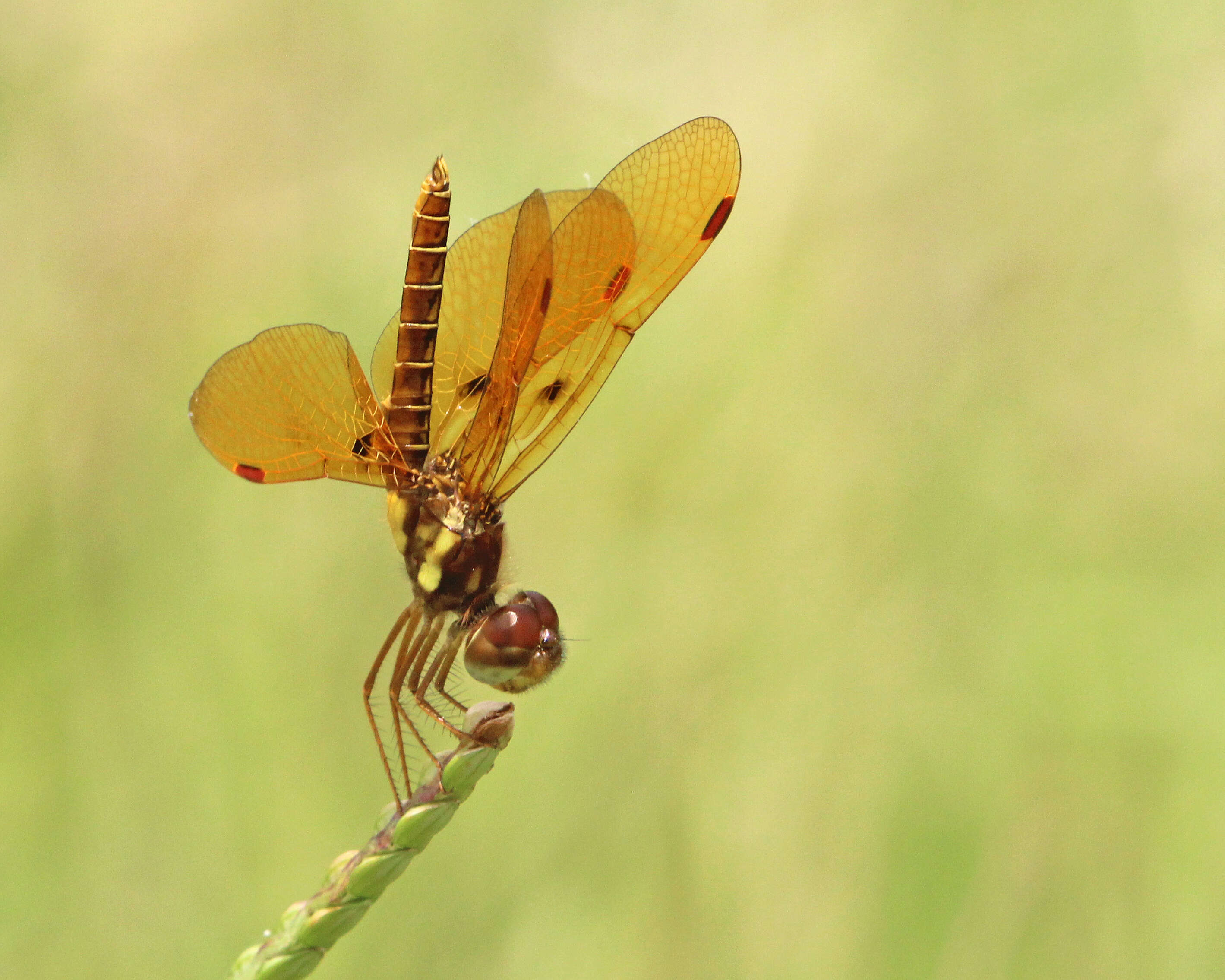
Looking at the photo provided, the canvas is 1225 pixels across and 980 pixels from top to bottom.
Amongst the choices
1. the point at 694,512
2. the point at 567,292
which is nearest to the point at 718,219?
the point at 567,292

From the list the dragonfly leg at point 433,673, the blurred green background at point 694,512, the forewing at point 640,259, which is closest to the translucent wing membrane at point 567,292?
the forewing at point 640,259

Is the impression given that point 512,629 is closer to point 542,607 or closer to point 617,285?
point 542,607

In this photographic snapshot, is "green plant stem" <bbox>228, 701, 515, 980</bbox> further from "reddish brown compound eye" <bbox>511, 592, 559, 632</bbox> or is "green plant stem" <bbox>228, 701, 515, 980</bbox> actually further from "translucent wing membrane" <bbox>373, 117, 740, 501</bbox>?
"translucent wing membrane" <bbox>373, 117, 740, 501</bbox>

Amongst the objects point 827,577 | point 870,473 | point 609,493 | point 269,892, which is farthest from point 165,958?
point 870,473

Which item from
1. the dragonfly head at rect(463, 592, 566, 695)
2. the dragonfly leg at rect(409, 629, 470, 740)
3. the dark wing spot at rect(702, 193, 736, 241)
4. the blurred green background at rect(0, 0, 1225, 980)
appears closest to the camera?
the dragonfly head at rect(463, 592, 566, 695)

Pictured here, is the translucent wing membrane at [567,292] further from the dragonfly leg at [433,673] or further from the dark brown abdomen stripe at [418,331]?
the dragonfly leg at [433,673]

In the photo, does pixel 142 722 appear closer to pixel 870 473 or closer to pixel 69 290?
pixel 69 290

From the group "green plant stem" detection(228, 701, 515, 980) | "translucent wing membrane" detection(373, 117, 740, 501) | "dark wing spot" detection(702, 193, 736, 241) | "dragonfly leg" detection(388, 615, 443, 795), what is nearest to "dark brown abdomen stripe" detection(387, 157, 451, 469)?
"translucent wing membrane" detection(373, 117, 740, 501)
